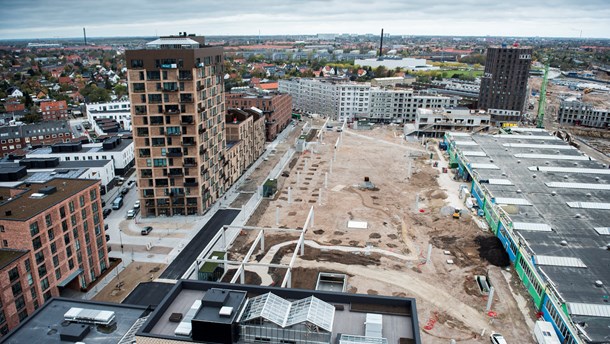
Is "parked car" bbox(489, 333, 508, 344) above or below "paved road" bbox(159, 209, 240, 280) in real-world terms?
above

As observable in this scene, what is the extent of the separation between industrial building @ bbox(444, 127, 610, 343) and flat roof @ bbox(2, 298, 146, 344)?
160 feet

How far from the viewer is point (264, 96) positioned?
155625mm

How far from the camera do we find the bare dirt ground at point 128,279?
6172cm

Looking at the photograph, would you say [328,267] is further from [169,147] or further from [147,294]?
[169,147]

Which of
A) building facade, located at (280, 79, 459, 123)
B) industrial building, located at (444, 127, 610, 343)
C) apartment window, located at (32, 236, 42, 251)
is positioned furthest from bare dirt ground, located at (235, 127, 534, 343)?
building facade, located at (280, 79, 459, 123)

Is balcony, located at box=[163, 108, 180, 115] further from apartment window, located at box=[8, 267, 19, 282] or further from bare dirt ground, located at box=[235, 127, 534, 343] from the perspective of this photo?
apartment window, located at box=[8, 267, 19, 282]

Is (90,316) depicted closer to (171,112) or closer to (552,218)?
(171,112)

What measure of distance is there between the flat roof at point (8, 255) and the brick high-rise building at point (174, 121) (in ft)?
109

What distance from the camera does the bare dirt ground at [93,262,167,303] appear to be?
61.7m

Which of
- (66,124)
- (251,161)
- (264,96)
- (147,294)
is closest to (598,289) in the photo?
(147,294)

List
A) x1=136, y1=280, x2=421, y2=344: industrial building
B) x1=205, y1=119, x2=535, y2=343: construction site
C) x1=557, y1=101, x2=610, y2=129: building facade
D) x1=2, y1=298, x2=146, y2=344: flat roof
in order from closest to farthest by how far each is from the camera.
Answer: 1. x1=136, y1=280, x2=421, y2=344: industrial building
2. x1=2, y1=298, x2=146, y2=344: flat roof
3. x1=205, y1=119, x2=535, y2=343: construction site
4. x1=557, y1=101, x2=610, y2=129: building facade

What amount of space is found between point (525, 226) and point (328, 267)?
34.9 meters

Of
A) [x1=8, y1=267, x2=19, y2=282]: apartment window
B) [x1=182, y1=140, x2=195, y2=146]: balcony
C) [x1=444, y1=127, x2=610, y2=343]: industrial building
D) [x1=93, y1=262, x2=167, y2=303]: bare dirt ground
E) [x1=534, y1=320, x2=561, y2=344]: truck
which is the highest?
[x1=182, y1=140, x2=195, y2=146]: balcony

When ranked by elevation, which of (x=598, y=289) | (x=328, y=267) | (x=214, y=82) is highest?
(x=214, y=82)
